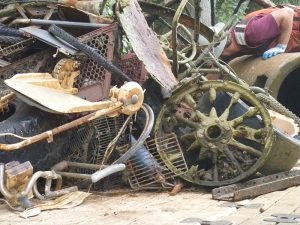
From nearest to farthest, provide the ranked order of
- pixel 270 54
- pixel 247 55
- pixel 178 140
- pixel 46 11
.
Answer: pixel 178 140 < pixel 46 11 < pixel 270 54 < pixel 247 55

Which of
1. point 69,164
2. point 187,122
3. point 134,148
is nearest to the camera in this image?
point 134,148

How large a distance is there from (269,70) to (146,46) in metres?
2.00

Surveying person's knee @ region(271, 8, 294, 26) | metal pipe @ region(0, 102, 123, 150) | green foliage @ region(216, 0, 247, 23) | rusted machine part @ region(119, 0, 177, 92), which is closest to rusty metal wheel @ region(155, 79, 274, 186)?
rusted machine part @ region(119, 0, 177, 92)

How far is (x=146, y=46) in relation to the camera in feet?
12.8

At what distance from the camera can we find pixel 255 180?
3.63m

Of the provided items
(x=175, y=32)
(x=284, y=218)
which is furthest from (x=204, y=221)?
(x=175, y=32)

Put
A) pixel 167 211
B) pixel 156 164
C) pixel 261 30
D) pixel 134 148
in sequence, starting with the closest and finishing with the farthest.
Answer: pixel 167 211 → pixel 134 148 → pixel 156 164 → pixel 261 30

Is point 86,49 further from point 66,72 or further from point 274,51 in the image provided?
point 274,51

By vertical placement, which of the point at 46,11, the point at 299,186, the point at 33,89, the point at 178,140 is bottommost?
the point at 299,186

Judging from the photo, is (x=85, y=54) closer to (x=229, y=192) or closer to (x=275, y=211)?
(x=229, y=192)

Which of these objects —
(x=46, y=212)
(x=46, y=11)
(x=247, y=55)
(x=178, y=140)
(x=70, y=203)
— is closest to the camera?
(x=46, y=212)

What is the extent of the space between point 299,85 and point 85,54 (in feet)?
11.7

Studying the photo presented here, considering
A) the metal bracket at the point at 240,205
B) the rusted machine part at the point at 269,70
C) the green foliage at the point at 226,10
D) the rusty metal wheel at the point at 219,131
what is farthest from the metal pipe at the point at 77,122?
the green foliage at the point at 226,10

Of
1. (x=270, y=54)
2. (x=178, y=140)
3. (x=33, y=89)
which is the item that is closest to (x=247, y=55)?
(x=270, y=54)
